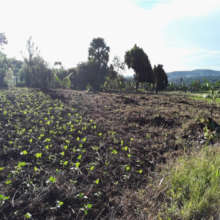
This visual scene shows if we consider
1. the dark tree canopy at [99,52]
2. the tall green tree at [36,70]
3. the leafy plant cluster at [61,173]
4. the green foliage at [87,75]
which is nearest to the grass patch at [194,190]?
the leafy plant cluster at [61,173]

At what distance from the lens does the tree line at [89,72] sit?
61.1 feet

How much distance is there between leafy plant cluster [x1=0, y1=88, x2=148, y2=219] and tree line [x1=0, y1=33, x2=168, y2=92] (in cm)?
1512

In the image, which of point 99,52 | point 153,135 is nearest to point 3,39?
point 99,52

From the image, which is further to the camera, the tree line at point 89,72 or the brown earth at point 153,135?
the tree line at point 89,72

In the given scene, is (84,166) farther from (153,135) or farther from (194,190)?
(153,135)

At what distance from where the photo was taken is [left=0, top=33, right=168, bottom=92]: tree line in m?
18.6

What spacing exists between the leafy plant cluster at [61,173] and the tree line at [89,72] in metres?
15.1

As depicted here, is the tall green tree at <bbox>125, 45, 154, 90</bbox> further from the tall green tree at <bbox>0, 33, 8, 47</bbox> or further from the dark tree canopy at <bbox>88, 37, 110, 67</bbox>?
the tall green tree at <bbox>0, 33, 8, 47</bbox>

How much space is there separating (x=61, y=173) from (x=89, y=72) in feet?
76.6

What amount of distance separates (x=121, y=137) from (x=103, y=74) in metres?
27.3

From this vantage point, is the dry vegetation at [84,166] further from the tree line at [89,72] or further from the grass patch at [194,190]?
the tree line at [89,72]

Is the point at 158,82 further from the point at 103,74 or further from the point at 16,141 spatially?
the point at 16,141

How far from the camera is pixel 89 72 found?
25203mm

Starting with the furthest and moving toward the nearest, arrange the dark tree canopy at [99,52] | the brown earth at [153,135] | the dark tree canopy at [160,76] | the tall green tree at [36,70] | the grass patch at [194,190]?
the dark tree canopy at [99,52], the dark tree canopy at [160,76], the tall green tree at [36,70], the brown earth at [153,135], the grass patch at [194,190]
